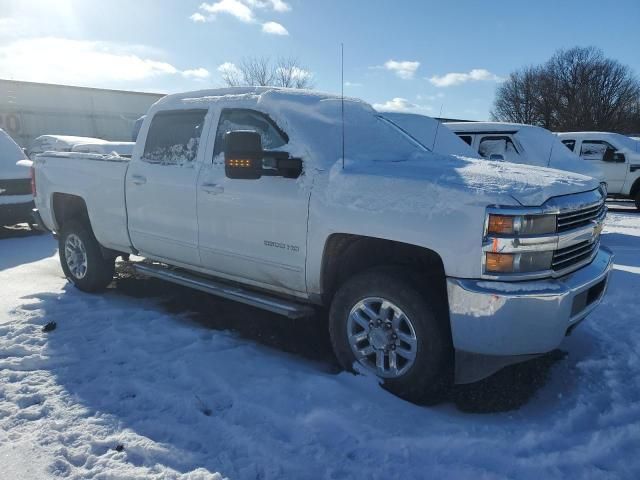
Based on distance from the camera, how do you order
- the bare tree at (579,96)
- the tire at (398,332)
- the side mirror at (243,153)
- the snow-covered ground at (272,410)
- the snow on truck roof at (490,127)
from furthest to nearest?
the bare tree at (579,96)
the snow on truck roof at (490,127)
the side mirror at (243,153)
the tire at (398,332)
the snow-covered ground at (272,410)

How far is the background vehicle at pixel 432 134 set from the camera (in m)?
5.48

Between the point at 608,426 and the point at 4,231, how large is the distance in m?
9.68

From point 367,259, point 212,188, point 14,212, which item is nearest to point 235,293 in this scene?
point 212,188

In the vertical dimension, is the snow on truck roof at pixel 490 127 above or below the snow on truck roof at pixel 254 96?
below

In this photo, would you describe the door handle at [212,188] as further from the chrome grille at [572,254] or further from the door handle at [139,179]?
the chrome grille at [572,254]

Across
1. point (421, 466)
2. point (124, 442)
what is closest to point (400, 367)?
point (421, 466)

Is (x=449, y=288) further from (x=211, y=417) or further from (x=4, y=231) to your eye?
(x=4, y=231)

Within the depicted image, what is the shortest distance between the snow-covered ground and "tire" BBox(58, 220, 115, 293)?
32.1 inches

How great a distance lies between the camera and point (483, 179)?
2.92 metres

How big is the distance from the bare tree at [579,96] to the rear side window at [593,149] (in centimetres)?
4437

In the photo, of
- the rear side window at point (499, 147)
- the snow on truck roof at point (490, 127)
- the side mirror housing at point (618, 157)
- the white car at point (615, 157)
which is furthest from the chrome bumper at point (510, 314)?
the side mirror housing at point (618, 157)

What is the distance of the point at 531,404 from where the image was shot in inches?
124

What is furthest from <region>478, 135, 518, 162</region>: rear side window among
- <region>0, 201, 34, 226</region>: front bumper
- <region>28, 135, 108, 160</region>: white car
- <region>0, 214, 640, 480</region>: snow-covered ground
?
<region>28, 135, 108, 160</region>: white car

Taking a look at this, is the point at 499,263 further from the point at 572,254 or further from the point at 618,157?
the point at 618,157
